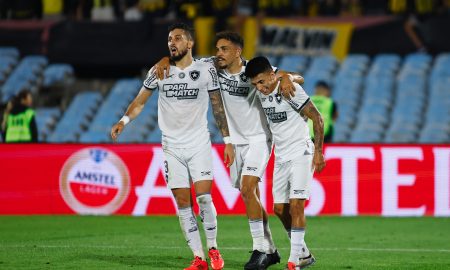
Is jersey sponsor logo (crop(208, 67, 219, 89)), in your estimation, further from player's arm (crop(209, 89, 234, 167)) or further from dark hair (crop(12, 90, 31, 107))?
dark hair (crop(12, 90, 31, 107))

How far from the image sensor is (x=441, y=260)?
10266 mm

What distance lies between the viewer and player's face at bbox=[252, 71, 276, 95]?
926 centimetres

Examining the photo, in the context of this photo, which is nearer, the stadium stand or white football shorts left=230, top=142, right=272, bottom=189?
white football shorts left=230, top=142, right=272, bottom=189

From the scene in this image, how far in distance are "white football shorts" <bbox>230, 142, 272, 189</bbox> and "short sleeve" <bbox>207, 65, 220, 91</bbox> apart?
0.66 meters

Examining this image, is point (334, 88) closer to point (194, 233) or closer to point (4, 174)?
point (4, 174)

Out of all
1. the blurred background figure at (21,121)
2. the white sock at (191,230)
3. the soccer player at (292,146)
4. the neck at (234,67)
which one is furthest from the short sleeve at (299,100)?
the blurred background figure at (21,121)

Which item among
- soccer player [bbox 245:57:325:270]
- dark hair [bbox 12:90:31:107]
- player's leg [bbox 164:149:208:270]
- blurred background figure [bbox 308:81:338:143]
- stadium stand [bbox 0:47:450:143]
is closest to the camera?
soccer player [bbox 245:57:325:270]

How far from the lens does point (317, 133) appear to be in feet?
30.1

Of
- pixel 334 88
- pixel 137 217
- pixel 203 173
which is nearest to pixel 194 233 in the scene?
pixel 203 173

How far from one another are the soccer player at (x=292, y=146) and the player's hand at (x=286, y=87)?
5 centimetres

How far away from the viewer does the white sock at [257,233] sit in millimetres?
9531

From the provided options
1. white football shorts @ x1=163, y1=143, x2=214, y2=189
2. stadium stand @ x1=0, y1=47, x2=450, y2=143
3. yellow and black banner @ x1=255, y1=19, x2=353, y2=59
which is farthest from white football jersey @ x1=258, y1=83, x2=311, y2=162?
yellow and black banner @ x1=255, y1=19, x2=353, y2=59

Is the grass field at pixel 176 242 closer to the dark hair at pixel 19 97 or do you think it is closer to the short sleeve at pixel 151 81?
the short sleeve at pixel 151 81

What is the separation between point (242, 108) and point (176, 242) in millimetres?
2700
